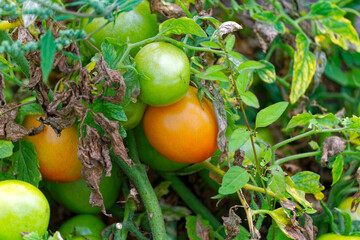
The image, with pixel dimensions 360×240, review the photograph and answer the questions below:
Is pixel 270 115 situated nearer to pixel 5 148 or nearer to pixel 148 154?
pixel 148 154

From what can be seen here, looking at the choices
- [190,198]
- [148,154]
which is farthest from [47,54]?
[190,198]

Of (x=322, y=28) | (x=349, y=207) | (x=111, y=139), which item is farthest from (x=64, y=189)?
(x=322, y=28)

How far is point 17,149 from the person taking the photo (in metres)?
0.77

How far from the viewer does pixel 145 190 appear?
80 cm

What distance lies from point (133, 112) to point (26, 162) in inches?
8.4

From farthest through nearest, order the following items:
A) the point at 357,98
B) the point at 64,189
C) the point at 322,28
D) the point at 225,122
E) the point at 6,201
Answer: the point at 357,98, the point at 322,28, the point at 64,189, the point at 225,122, the point at 6,201

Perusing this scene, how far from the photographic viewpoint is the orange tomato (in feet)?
2.50


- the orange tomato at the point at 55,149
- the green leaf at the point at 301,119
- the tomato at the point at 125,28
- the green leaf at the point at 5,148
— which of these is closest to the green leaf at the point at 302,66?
the green leaf at the point at 301,119

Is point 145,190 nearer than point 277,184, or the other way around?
point 277,184

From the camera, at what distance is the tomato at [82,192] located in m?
0.87

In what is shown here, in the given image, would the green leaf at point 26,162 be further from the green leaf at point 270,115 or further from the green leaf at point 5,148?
the green leaf at point 270,115

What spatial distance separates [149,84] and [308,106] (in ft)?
1.82

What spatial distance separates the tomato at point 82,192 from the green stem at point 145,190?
68mm

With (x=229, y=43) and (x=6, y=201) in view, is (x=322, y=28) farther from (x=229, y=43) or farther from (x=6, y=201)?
(x=6, y=201)
